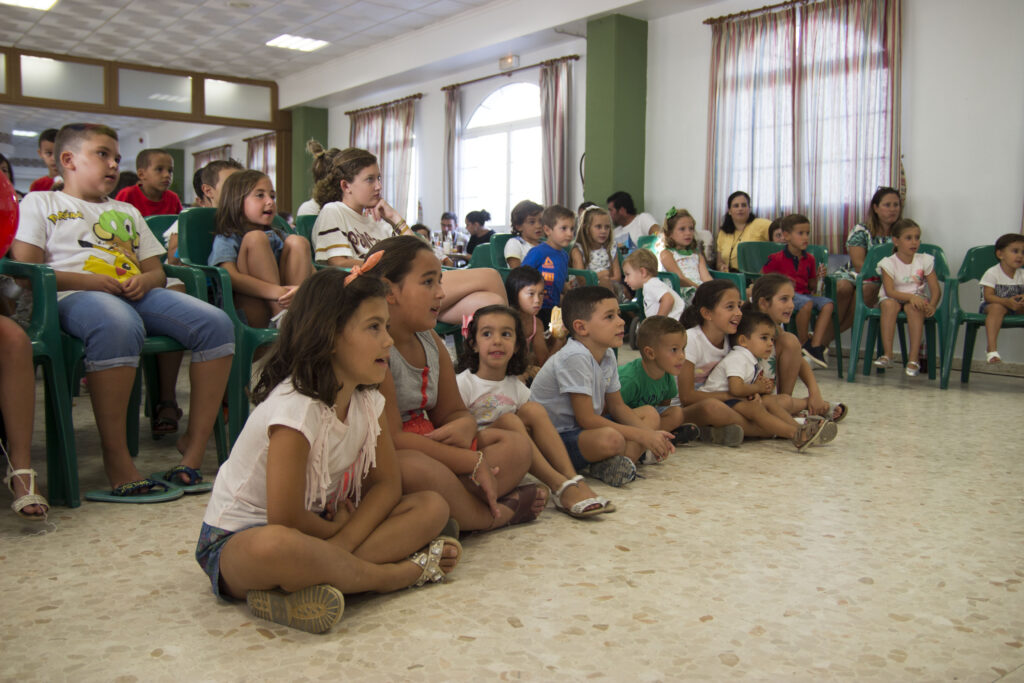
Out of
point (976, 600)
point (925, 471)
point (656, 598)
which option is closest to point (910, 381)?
point (925, 471)

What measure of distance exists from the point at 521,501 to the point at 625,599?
466 mm

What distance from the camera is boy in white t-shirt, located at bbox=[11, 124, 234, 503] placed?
1.99m

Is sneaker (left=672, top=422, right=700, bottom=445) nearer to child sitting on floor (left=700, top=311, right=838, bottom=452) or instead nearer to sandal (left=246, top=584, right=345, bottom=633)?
child sitting on floor (left=700, top=311, right=838, bottom=452)

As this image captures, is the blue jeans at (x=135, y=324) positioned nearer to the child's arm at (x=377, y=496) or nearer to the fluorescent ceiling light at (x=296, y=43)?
the child's arm at (x=377, y=496)

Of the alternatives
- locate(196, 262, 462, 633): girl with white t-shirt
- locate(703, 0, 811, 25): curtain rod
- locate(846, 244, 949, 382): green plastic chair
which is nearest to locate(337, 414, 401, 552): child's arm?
locate(196, 262, 462, 633): girl with white t-shirt

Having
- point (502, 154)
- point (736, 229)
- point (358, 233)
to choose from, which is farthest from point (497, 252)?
point (502, 154)

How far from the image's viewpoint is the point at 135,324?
203 cm

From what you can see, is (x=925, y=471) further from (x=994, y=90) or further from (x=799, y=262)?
(x=994, y=90)

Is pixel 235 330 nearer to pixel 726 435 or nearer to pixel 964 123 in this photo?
pixel 726 435

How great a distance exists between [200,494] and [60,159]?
1006mm

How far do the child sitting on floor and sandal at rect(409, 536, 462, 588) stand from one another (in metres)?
1.60

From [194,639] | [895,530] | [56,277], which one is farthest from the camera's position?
[56,277]

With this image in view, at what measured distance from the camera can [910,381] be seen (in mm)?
4430

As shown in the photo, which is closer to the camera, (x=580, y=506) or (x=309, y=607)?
(x=309, y=607)
